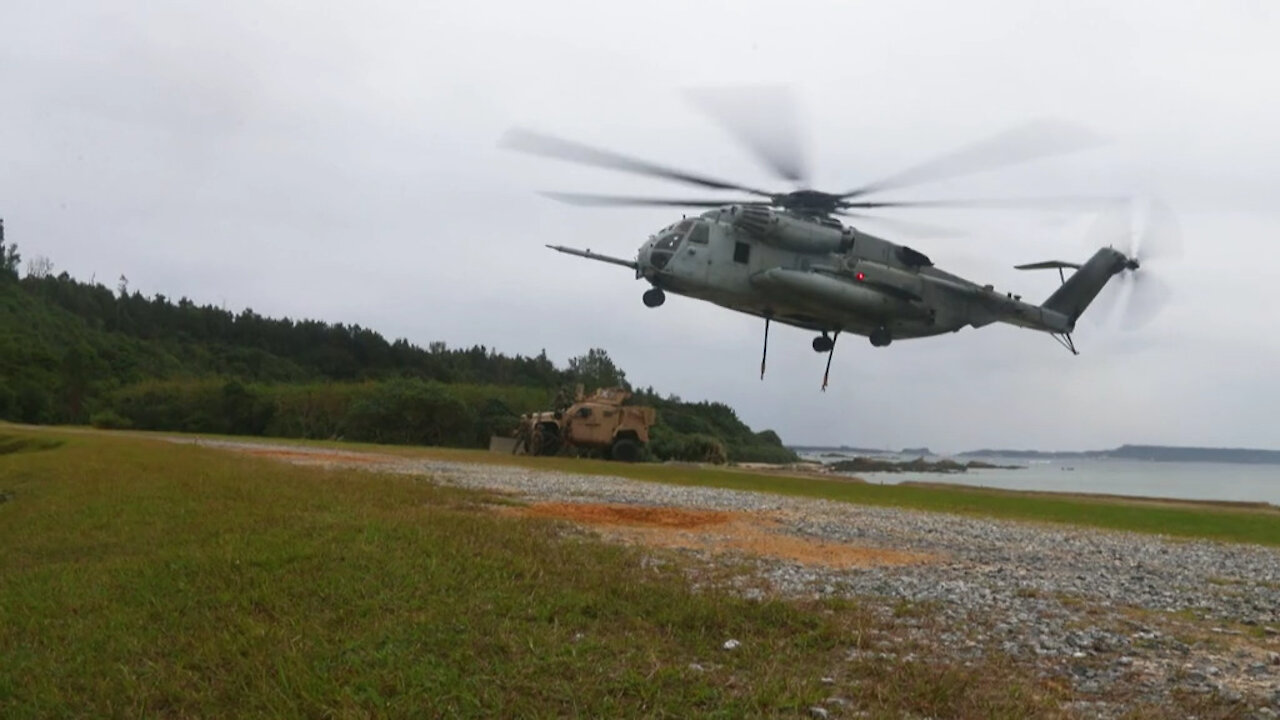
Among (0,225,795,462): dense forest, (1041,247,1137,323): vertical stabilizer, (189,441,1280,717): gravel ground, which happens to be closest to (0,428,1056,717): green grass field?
(189,441,1280,717): gravel ground

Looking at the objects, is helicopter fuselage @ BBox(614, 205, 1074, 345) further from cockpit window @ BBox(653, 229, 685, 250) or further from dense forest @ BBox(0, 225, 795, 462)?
dense forest @ BBox(0, 225, 795, 462)

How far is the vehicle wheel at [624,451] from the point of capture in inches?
1705

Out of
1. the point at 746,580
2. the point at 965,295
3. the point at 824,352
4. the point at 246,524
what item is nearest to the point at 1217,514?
the point at 965,295

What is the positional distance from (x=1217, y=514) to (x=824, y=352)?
11159 mm

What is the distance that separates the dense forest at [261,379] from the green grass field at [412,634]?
43.2 m

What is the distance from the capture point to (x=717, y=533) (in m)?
14.6

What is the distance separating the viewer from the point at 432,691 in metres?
6.24

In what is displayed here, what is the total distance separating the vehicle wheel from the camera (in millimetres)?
43312

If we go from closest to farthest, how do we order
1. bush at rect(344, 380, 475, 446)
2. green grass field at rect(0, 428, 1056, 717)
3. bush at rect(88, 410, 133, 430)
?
green grass field at rect(0, 428, 1056, 717)
bush at rect(344, 380, 475, 446)
bush at rect(88, 410, 133, 430)

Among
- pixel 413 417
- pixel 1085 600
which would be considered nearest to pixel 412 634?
pixel 1085 600

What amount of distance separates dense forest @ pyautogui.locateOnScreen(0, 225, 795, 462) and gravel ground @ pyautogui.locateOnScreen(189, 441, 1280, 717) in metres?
37.5

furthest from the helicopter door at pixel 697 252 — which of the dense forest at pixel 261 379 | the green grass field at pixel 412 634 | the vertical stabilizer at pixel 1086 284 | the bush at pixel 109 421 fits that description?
the bush at pixel 109 421

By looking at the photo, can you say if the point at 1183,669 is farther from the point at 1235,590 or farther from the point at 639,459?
the point at 639,459

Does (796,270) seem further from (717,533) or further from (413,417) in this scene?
(413,417)
